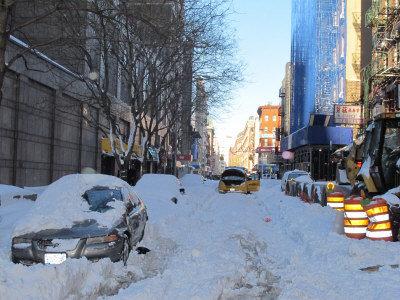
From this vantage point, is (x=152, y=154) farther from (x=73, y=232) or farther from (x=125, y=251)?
(x=73, y=232)

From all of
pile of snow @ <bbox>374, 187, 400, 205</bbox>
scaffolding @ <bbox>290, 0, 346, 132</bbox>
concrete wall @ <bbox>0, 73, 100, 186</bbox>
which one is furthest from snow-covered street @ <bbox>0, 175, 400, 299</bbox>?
scaffolding @ <bbox>290, 0, 346, 132</bbox>

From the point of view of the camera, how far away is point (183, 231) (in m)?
12.6

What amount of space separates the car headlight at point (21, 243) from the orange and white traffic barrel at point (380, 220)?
615 centimetres

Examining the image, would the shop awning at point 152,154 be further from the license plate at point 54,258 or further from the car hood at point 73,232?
the license plate at point 54,258

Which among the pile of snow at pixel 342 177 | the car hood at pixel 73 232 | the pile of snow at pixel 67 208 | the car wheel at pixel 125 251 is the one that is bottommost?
the car wheel at pixel 125 251

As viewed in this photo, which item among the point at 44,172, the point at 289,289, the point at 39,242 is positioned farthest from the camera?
the point at 44,172

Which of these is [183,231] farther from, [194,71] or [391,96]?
[391,96]

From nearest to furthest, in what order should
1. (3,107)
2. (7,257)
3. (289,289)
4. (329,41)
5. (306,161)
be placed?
(289,289)
(7,257)
(3,107)
(329,41)
(306,161)

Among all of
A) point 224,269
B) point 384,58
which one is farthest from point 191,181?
point 224,269

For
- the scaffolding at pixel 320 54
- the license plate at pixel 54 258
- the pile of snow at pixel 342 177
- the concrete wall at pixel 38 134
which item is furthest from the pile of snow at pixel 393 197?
the scaffolding at pixel 320 54

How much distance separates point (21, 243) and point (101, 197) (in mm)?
2014

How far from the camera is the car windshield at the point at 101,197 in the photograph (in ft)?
30.3

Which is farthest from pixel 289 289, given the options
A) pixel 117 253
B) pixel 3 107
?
pixel 3 107

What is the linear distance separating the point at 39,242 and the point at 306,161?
Answer: 4952 cm
